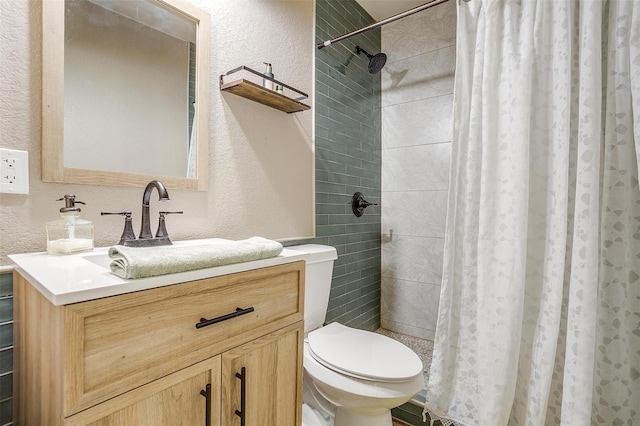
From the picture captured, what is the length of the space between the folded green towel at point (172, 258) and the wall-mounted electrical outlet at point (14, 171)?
14.8 inches

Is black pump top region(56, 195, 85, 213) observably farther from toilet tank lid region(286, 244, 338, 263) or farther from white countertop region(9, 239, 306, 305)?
toilet tank lid region(286, 244, 338, 263)

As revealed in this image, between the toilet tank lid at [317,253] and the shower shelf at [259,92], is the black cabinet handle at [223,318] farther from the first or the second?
the shower shelf at [259,92]

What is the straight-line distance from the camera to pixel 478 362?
1276 millimetres

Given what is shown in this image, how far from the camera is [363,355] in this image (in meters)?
1.31

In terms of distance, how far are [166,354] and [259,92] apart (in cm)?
108

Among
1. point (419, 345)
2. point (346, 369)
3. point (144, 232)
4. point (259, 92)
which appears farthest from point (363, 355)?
point (259, 92)

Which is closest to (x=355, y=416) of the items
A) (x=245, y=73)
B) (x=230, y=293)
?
(x=230, y=293)

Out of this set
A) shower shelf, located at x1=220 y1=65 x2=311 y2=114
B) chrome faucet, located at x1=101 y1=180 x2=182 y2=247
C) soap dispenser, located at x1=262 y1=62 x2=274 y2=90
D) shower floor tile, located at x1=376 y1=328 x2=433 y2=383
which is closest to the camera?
chrome faucet, located at x1=101 y1=180 x2=182 y2=247

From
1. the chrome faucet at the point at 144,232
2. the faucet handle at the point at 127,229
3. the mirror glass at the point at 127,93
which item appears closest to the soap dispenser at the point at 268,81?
the mirror glass at the point at 127,93

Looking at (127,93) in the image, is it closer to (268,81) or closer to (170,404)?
(268,81)

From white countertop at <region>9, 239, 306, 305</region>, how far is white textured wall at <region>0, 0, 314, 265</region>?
14 cm

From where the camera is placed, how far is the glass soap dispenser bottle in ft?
2.81

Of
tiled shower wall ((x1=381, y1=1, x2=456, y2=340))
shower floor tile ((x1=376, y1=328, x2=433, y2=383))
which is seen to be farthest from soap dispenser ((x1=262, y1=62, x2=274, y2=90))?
shower floor tile ((x1=376, y1=328, x2=433, y2=383))

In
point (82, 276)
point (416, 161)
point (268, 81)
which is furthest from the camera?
point (416, 161)
